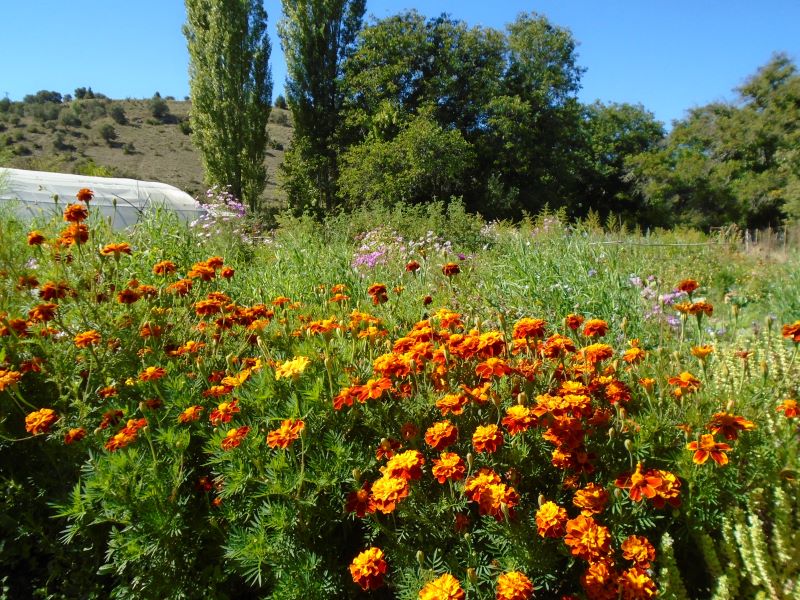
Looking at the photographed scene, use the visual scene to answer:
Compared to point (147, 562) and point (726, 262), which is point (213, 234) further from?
point (726, 262)

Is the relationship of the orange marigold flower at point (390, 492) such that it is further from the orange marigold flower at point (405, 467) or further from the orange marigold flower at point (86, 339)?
the orange marigold flower at point (86, 339)

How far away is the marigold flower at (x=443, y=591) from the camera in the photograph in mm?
1103

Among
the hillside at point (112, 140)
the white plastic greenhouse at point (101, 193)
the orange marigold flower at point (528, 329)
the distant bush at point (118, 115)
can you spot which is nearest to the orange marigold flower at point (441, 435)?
the orange marigold flower at point (528, 329)

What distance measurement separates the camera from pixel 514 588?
1134 mm

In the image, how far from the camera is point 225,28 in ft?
51.3

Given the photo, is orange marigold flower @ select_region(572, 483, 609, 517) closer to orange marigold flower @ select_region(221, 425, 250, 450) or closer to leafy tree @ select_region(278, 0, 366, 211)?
orange marigold flower @ select_region(221, 425, 250, 450)

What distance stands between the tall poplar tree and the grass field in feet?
48.1

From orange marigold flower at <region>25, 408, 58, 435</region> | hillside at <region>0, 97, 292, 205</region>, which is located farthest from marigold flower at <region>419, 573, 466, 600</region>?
hillside at <region>0, 97, 292, 205</region>

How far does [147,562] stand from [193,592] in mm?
157

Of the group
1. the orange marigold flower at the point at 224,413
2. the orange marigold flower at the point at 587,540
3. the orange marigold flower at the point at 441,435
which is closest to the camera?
the orange marigold flower at the point at 587,540

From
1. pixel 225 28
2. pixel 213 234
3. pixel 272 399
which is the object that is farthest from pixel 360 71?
pixel 272 399

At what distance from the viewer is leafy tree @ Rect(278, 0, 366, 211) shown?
696 inches

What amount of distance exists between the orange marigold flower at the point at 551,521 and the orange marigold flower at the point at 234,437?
32.2 inches

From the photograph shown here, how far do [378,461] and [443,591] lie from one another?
0.55 meters
